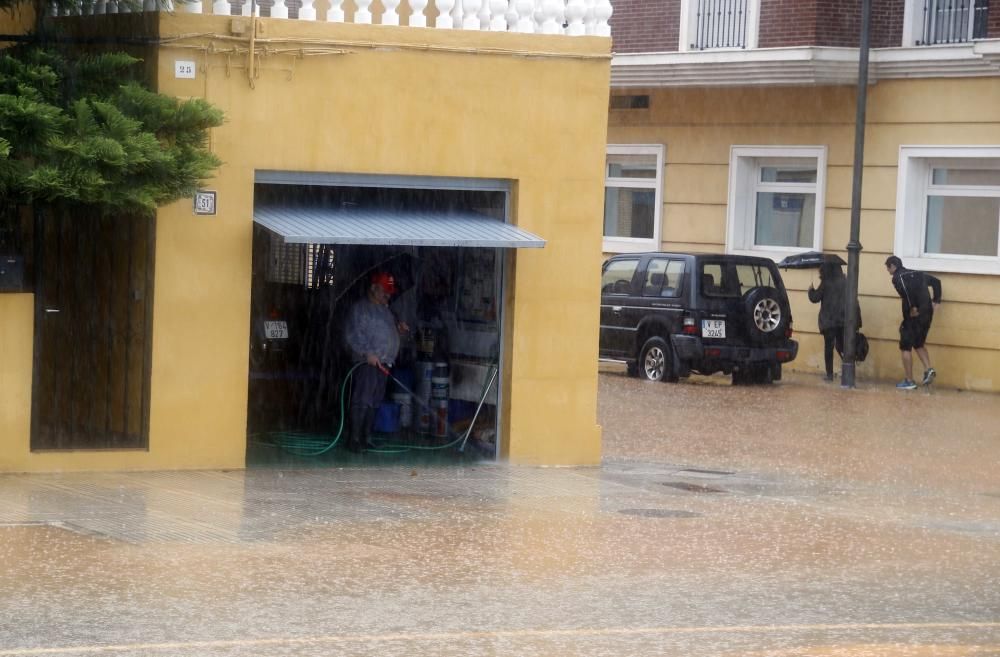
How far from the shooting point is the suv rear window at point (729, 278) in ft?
71.4

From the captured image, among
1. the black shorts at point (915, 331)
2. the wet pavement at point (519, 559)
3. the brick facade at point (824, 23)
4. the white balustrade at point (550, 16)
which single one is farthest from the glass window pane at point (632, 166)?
the white balustrade at point (550, 16)

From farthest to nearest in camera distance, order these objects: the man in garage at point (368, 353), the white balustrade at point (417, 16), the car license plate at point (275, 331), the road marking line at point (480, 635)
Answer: the car license plate at point (275, 331)
the man in garage at point (368, 353)
the white balustrade at point (417, 16)
the road marking line at point (480, 635)

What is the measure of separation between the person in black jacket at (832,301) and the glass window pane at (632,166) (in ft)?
15.2

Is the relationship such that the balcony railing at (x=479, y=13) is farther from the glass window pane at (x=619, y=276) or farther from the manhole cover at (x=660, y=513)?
the glass window pane at (x=619, y=276)

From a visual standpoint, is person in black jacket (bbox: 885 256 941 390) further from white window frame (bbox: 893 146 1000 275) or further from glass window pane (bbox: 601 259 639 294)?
glass window pane (bbox: 601 259 639 294)

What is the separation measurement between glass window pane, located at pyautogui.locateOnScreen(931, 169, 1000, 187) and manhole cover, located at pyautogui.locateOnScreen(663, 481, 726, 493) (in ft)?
36.7

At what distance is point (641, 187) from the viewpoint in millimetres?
26672

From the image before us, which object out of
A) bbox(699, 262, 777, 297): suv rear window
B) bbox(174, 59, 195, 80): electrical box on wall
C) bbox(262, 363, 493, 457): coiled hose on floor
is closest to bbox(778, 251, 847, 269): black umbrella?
bbox(699, 262, 777, 297): suv rear window

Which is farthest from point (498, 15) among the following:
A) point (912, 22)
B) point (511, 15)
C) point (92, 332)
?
point (912, 22)

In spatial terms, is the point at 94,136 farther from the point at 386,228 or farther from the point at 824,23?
the point at 824,23

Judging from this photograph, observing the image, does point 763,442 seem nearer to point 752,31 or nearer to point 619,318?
point 619,318

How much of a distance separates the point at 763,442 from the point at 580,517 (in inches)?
208

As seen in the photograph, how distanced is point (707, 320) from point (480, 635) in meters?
14.2

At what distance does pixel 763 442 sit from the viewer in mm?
16062
